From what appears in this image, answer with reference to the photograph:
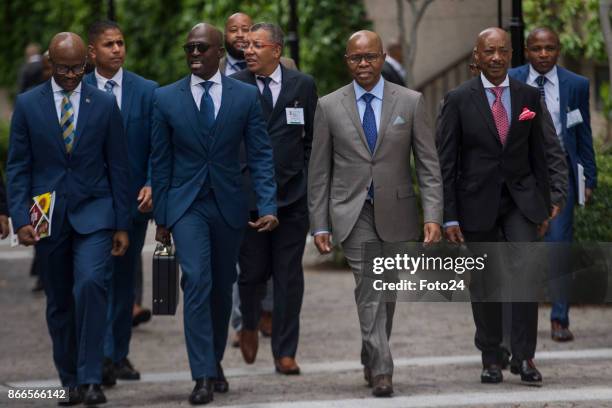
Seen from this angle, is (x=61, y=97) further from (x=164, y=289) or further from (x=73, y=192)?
(x=164, y=289)

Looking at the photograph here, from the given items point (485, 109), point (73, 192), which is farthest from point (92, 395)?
point (485, 109)

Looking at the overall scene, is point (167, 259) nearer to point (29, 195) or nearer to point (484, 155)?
point (29, 195)

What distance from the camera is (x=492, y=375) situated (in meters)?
8.67

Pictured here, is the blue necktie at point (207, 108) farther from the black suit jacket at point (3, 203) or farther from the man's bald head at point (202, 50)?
the black suit jacket at point (3, 203)

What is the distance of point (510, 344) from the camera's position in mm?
8922

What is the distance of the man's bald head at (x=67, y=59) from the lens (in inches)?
327

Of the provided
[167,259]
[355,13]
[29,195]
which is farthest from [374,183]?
[355,13]

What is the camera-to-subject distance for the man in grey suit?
→ 27.6ft

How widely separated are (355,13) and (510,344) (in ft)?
34.1

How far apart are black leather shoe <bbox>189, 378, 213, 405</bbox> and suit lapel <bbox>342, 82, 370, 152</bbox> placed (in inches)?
62.2

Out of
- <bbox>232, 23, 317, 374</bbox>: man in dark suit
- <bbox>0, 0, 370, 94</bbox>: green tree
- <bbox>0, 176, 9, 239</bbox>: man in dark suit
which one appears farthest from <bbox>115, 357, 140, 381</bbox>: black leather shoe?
<bbox>0, 0, 370, 94</bbox>: green tree

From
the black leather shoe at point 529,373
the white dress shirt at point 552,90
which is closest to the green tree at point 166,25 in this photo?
the white dress shirt at point 552,90

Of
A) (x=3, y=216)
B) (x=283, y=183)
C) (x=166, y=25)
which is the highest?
(x=166, y=25)

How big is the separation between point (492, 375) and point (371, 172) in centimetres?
139
